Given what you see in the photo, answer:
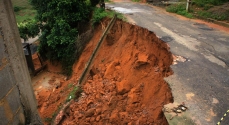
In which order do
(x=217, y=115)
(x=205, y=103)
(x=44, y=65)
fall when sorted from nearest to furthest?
(x=217, y=115), (x=205, y=103), (x=44, y=65)

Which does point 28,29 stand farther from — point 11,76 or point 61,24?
point 11,76

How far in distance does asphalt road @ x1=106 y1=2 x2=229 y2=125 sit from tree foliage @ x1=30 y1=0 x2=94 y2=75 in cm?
374

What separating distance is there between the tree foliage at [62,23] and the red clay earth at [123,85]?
4.93ft

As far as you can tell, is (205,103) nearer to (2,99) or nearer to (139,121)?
(139,121)

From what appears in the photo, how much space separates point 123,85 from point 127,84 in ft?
→ 0.48

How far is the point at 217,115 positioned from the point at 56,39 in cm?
830

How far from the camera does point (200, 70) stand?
5203 mm

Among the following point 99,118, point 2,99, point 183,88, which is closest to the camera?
point 2,99

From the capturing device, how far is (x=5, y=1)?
2.80 m

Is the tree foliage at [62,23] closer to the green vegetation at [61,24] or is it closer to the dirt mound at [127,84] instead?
the green vegetation at [61,24]

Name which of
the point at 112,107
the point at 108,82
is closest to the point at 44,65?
the point at 108,82

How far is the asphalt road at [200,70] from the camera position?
3854 mm

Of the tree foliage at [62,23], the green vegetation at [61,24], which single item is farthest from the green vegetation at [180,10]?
the tree foliage at [62,23]

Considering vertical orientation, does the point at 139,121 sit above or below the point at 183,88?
below
